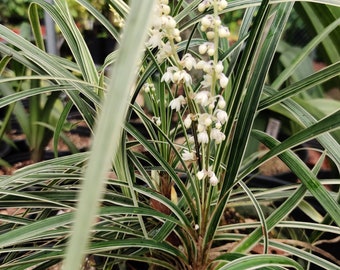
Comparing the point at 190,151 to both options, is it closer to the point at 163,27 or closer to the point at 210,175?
the point at 210,175

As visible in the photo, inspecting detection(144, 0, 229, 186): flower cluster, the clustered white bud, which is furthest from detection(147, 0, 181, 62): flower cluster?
the clustered white bud

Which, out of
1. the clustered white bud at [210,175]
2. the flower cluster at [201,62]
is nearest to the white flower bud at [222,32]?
the flower cluster at [201,62]

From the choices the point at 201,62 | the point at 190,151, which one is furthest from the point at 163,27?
the point at 190,151

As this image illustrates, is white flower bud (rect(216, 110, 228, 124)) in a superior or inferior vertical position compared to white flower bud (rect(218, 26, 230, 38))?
inferior

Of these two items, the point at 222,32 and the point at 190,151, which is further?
the point at 190,151

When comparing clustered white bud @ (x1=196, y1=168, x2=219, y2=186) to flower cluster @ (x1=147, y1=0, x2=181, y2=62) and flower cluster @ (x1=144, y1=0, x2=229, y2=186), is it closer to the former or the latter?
flower cluster @ (x1=144, y1=0, x2=229, y2=186)

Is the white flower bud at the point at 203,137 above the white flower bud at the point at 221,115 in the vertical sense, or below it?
below

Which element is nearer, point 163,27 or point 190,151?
point 163,27

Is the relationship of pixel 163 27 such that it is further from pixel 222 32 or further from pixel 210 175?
pixel 210 175

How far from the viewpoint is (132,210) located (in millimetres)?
388

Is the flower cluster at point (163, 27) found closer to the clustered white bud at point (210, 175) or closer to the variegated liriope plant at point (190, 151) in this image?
the variegated liriope plant at point (190, 151)

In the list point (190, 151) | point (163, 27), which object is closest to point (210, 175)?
point (190, 151)

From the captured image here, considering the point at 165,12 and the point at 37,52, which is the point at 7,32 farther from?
the point at 165,12

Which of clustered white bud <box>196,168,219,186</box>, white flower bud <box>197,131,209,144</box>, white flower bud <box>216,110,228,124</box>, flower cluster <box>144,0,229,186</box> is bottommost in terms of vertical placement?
clustered white bud <box>196,168,219,186</box>
